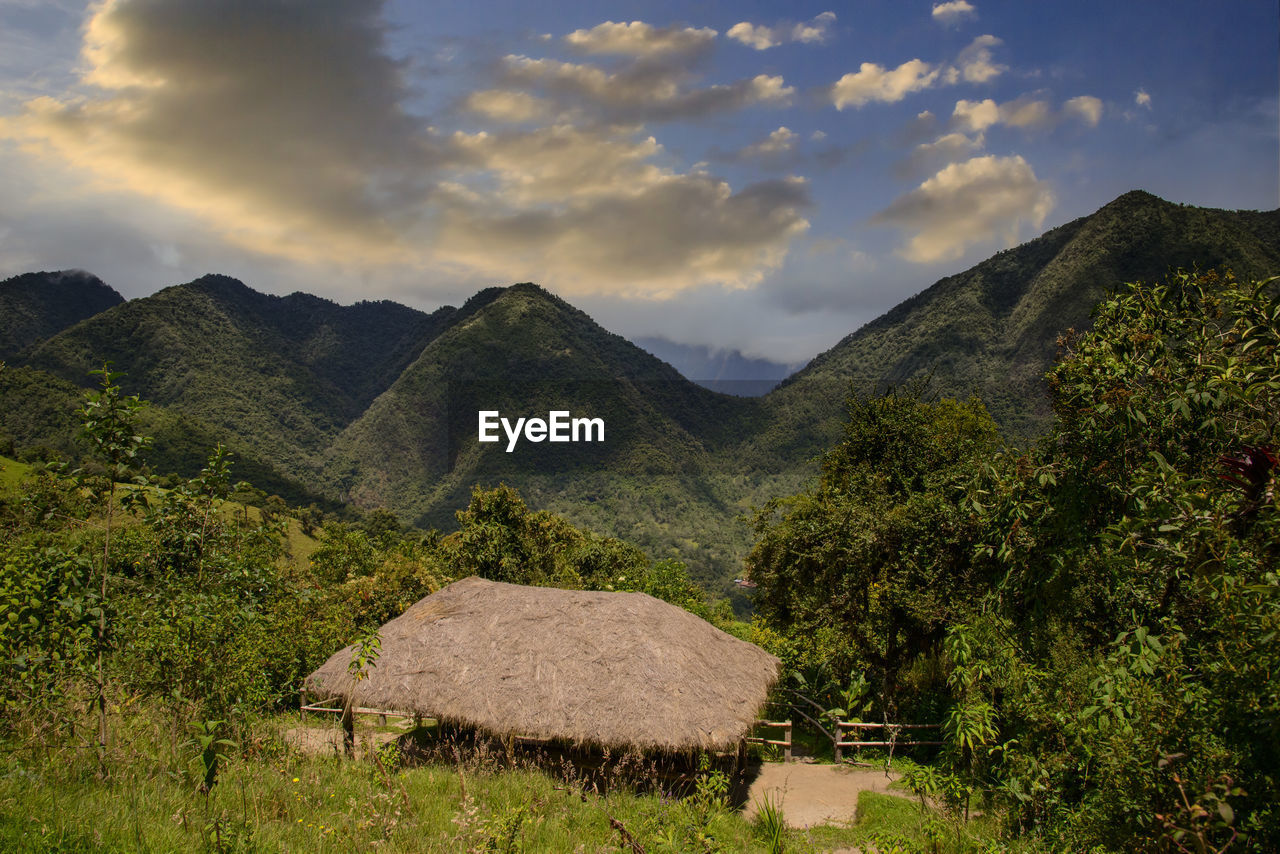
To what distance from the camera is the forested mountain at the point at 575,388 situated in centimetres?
7250

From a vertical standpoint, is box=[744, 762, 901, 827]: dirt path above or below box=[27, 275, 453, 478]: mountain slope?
below

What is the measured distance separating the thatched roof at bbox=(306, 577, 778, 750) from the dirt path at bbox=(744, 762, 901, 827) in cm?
125

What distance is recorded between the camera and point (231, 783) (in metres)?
4.65

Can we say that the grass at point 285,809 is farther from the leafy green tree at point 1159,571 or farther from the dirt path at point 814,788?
the dirt path at point 814,788

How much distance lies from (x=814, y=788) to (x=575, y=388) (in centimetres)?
11213

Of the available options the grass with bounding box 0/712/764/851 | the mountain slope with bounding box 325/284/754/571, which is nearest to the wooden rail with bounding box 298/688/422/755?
the grass with bounding box 0/712/764/851

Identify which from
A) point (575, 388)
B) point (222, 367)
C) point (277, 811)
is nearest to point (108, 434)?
point (277, 811)

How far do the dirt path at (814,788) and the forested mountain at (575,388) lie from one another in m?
49.9

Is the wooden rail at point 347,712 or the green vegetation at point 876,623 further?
the wooden rail at point 347,712

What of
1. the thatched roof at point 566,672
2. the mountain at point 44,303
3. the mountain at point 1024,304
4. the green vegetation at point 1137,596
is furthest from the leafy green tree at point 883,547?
the mountain at point 44,303

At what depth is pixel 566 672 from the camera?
33.2 ft

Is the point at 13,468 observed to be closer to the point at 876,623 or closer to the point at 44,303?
the point at 876,623

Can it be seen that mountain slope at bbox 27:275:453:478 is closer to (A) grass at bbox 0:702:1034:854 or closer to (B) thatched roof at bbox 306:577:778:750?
(B) thatched roof at bbox 306:577:778:750

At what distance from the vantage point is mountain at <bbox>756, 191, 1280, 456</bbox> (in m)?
67.3
